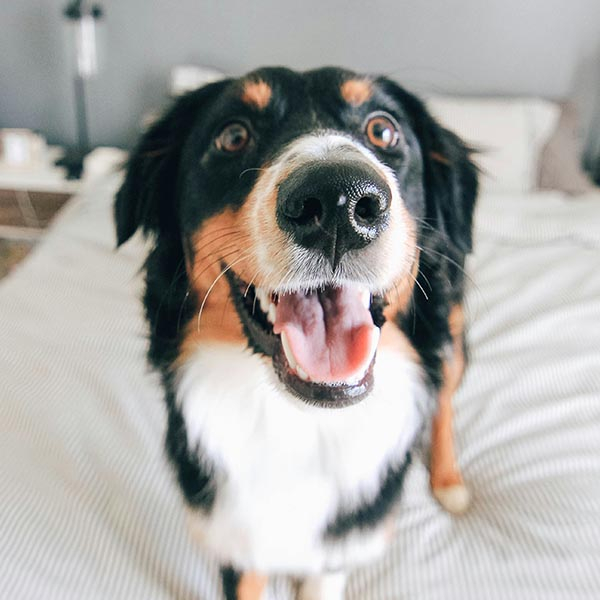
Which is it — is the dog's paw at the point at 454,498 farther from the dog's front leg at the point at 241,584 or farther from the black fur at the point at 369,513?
the dog's front leg at the point at 241,584

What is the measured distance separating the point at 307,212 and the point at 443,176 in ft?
1.98

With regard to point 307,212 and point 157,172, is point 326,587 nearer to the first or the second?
point 307,212

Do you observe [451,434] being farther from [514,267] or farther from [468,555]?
[514,267]

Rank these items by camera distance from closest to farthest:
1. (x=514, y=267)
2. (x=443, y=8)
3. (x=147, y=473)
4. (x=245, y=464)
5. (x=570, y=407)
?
(x=245, y=464)
(x=147, y=473)
(x=570, y=407)
(x=514, y=267)
(x=443, y=8)

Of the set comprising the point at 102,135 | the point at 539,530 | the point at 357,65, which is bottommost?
the point at 102,135

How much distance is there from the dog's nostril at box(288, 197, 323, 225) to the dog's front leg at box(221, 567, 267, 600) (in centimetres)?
69

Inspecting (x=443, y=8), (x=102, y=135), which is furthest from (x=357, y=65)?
(x=102, y=135)

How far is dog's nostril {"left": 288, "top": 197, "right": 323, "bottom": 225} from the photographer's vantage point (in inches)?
27.2

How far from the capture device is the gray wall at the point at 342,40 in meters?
2.94

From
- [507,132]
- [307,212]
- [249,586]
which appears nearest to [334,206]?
[307,212]

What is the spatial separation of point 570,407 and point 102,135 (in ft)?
10.4

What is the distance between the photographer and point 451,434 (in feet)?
4.38

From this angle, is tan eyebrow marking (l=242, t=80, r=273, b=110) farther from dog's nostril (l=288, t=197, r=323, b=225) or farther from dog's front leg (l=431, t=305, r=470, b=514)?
dog's front leg (l=431, t=305, r=470, b=514)

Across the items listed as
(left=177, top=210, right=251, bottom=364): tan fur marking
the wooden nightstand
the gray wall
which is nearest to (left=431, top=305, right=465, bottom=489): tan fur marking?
(left=177, top=210, right=251, bottom=364): tan fur marking
